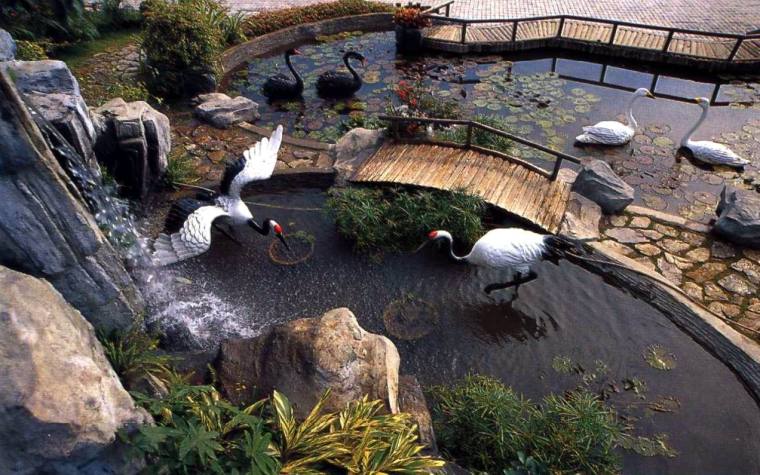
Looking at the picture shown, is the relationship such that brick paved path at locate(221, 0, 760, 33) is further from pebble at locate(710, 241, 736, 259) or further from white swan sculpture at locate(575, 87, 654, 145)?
pebble at locate(710, 241, 736, 259)

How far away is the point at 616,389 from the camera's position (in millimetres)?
4941

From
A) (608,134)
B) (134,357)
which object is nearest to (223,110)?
(134,357)

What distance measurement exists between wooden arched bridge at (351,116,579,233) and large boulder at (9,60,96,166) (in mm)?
3483

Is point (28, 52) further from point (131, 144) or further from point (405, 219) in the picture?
point (405, 219)

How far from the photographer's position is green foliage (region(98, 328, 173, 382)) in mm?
3791

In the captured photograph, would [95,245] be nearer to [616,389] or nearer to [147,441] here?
[147,441]

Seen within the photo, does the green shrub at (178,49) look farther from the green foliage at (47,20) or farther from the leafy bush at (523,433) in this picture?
the leafy bush at (523,433)

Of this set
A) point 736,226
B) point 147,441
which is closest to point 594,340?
point 736,226

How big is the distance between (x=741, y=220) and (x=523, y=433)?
457cm

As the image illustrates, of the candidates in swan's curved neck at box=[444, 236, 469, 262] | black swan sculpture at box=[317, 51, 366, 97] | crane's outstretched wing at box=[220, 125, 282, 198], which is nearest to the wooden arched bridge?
swan's curved neck at box=[444, 236, 469, 262]

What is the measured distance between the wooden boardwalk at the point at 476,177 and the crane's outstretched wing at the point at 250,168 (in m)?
1.28

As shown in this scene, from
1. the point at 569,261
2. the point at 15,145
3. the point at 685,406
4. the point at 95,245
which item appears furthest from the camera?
the point at 569,261

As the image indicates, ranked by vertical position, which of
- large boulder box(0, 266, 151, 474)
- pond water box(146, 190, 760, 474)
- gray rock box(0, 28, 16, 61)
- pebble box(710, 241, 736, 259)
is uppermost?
gray rock box(0, 28, 16, 61)

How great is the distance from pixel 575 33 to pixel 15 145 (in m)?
12.3
